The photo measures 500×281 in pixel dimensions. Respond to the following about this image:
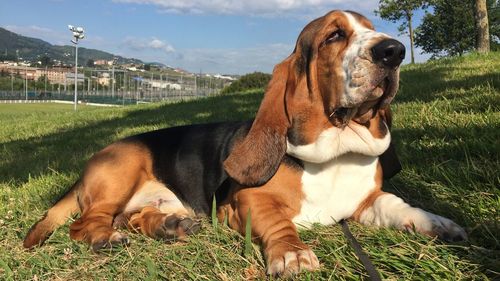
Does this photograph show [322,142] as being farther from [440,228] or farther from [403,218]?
[440,228]

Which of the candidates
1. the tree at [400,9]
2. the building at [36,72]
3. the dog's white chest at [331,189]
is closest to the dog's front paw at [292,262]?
the dog's white chest at [331,189]

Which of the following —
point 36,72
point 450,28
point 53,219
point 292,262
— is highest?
point 450,28

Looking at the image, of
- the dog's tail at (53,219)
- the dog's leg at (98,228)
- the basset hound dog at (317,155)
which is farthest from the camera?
the dog's tail at (53,219)

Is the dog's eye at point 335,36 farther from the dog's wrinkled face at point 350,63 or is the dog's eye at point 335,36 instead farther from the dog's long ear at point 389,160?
the dog's long ear at point 389,160

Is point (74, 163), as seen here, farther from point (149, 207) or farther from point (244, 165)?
point (244, 165)

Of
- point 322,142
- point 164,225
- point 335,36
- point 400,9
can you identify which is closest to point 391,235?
point 322,142

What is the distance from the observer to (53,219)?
347 cm

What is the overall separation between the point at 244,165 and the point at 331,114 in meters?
0.58

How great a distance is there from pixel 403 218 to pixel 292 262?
2.61 ft

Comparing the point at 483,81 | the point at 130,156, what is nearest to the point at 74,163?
the point at 130,156

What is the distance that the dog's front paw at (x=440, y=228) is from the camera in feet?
7.92

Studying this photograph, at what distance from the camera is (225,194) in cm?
335

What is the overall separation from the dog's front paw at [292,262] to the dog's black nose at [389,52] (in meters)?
1.04

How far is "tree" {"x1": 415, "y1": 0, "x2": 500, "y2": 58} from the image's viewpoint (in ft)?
131
